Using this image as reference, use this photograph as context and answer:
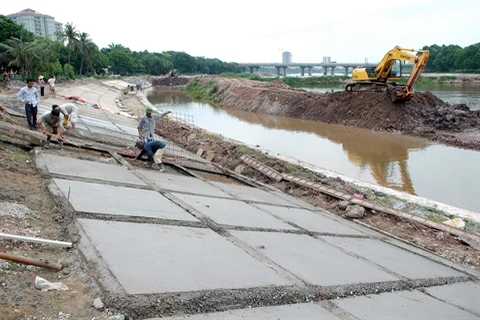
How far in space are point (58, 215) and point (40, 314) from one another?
2285 millimetres

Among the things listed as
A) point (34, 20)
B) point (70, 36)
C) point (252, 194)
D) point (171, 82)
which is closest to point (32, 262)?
point (252, 194)

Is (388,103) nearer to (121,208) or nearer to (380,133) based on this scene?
(380,133)

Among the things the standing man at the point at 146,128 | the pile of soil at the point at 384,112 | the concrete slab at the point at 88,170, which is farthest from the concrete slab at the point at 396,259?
the pile of soil at the point at 384,112

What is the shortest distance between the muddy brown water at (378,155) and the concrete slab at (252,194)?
5.43 metres

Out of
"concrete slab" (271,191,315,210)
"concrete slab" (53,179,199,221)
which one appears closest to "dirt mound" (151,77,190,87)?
"concrete slab" (271,191,315,210)

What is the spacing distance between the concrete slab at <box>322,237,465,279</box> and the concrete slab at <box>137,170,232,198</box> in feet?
8.85

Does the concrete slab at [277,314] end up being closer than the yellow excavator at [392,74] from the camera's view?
Yes

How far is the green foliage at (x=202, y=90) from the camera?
166 ft

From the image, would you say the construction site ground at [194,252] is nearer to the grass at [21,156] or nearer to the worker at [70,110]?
the grass at [21,156]

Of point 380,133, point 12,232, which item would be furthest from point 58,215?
point 380,133

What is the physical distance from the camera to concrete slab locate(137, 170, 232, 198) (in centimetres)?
793

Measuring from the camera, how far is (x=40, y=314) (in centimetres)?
293

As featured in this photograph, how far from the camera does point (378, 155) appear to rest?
18578 mm

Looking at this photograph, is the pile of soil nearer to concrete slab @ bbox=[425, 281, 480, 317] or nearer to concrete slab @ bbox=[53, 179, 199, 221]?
concrete slab @ bbox=[425, 281, 480, 317]
